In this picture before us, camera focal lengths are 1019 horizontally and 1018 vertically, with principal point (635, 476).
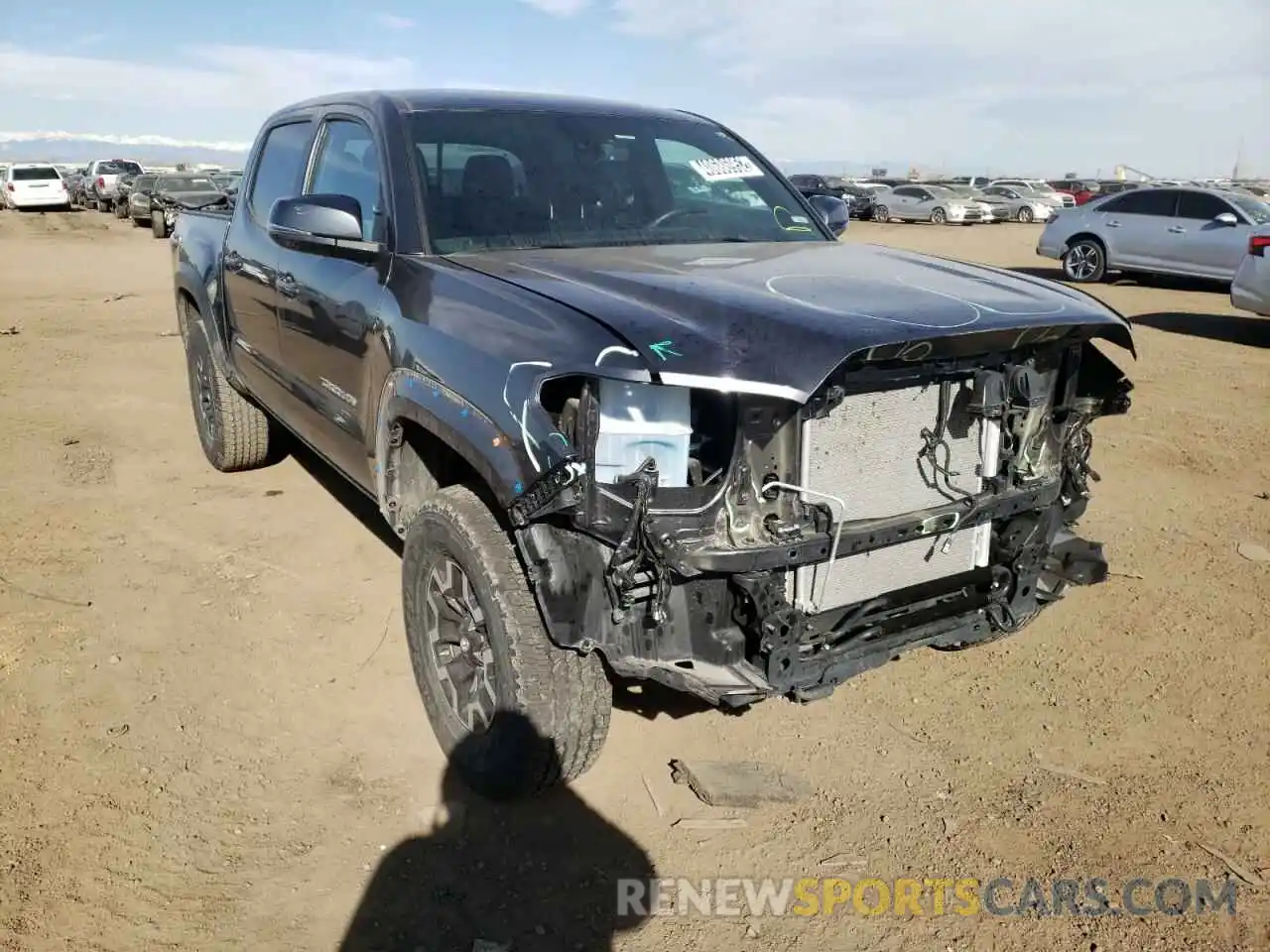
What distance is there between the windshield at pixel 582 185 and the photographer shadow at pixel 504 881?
63.7 inches

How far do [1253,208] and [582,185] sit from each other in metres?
13.8

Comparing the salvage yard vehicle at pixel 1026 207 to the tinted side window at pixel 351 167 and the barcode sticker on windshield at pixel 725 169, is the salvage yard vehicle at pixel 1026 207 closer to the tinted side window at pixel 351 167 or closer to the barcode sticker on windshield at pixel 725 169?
the barcode sticker on windshield at pixel 725 169

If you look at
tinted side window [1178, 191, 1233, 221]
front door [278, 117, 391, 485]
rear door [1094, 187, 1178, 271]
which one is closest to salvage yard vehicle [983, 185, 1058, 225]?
rear door [1094, 187, 1178, 271]

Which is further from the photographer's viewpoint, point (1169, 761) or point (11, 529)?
point (11, 529)

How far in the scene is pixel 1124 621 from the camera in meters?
4.13

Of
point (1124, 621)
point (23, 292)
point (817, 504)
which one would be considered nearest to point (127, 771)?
point (817, 504)

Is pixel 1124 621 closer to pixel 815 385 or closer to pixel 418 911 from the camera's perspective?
pixel 815 385

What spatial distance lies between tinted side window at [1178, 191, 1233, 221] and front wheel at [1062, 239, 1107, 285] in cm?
114

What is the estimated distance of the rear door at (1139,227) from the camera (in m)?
14.3

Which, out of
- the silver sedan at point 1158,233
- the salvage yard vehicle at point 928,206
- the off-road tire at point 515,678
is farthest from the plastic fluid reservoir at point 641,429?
the salvage yard vehicle at point 928,206

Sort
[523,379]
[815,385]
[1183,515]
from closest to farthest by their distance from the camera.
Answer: [815,385] < [523,379] < [1183,515]

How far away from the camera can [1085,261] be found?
50.1 feet

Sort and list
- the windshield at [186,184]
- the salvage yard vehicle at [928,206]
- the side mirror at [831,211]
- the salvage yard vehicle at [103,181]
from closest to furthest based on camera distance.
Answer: the side mirror at [831,211] → the windshield at [186,184] → the salvage yard vehicle at [928,206] → the salvage yard vehicle at [103,181]

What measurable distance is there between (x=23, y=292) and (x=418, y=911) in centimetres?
1415
